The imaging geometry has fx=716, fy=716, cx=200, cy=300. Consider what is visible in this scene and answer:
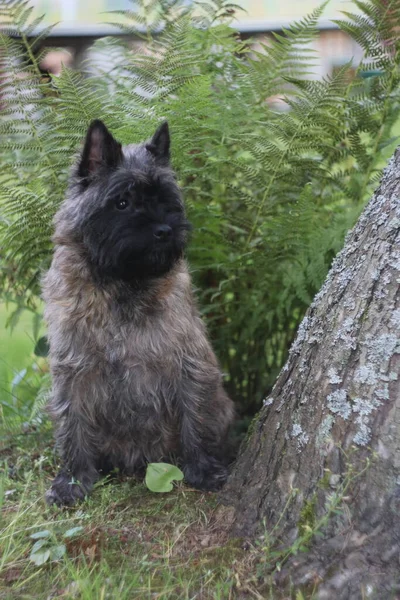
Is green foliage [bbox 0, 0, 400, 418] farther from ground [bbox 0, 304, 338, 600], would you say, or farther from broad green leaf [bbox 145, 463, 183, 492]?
ground [bbox 0, 304, 338, 600]

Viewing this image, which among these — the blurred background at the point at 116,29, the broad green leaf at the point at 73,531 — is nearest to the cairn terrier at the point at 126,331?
the broad green leaf at the point at 73,531

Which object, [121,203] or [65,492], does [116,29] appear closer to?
[121,203]

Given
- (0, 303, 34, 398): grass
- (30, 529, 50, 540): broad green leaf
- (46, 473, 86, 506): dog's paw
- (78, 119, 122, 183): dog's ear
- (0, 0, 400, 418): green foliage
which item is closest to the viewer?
(30, 529, 50, 540): broad green leaf

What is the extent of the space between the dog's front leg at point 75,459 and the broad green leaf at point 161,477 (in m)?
0.42

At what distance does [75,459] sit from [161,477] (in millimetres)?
542

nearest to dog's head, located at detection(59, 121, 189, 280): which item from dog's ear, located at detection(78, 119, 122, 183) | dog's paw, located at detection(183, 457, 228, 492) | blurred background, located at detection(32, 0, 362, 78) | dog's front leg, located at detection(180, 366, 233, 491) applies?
dog's ear, located at detection(78, 119, 122, 183)

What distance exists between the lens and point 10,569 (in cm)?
283

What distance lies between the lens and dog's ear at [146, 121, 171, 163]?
3.46 m

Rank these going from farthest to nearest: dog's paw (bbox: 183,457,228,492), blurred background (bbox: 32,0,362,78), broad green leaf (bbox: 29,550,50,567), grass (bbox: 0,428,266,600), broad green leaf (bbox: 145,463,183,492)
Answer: blurred background (bbox: 32,0,362,78)
dog's paw (bbox: 183,457,228,492)
broad green leaf (bbox: 145,463,183,492)
broad green leaf (bbox: 29,550,50,567)
grass (bbox: 0,428,266,600)

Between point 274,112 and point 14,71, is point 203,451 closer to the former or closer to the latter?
point 274,112

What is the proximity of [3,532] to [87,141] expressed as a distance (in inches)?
68.6

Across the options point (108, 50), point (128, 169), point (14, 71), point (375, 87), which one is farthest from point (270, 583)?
point (108, 50)

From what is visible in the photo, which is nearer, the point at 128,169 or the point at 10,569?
the point at 10,569

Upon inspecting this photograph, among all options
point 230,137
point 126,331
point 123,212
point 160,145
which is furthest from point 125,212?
point 230,137
